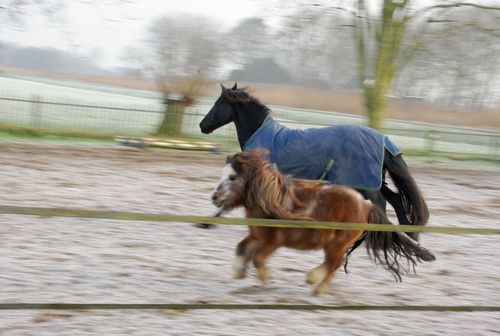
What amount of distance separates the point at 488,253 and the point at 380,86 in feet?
36.8

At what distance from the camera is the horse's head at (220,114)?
26.5 feet

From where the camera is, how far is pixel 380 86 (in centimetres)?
1847

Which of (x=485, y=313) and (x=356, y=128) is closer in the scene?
(x=485, y=313)

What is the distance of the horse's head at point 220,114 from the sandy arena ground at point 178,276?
1163 millimetres

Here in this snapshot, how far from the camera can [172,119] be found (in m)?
17.8

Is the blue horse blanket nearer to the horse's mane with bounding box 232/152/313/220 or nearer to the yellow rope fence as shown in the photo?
the horse's mane with bounding box 232/152/313/220

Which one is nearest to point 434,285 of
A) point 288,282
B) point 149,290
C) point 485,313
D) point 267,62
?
point 485,313

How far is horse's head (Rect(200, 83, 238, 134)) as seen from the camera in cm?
809

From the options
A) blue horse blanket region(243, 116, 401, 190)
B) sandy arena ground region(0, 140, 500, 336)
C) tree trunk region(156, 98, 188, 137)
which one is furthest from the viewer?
tree trunk region(156, 98, 188, 137)

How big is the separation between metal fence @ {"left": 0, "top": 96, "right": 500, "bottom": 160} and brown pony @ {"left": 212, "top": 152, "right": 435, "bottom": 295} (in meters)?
12.4

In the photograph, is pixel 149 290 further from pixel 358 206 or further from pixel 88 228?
pixel 88 228

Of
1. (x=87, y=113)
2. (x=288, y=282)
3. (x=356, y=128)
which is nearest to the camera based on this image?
(x=288, y=282)

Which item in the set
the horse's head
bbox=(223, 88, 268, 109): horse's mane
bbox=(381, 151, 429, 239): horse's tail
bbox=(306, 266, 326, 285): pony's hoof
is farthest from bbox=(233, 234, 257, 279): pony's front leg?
the horse's head

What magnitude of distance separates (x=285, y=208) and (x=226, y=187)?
1.43 ft
